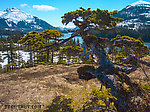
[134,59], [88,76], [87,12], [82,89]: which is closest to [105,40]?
[134,59]

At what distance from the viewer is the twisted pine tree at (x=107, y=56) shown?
4.43 metres

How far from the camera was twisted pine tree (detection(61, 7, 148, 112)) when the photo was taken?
14.5 ft

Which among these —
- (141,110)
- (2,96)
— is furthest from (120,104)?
(2,96)

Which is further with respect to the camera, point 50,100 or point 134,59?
point 50,100

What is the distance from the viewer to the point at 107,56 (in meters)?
6.92

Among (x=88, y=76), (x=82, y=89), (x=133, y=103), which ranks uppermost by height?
(x=88, y=76)

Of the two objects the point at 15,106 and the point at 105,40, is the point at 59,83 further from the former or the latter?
the point at 105,40

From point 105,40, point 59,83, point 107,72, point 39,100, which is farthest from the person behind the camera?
point 59,83

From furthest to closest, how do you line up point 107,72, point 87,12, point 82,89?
point 82,89 → point 87,12 → point 107,72

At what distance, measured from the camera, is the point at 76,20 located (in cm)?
957

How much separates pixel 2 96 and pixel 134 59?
9974 mm

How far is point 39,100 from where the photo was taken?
799cm

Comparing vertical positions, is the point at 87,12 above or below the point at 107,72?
above

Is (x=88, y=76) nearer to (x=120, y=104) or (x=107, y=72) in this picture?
(x=107, y=72)
